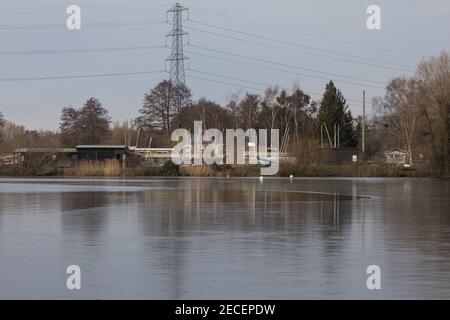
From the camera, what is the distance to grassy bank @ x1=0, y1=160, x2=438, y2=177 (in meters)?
67.5

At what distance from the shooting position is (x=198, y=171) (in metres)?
67.5

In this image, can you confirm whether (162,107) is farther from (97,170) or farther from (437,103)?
(437,103)

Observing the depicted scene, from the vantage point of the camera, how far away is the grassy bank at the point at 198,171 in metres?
67.5

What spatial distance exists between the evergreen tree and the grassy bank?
125 feet

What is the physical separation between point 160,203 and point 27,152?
44.2m

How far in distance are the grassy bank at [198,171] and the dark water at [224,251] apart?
41310 mm

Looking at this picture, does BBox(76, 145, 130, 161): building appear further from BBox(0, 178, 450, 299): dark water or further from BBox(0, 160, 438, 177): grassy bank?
BBox(0, 178, 450, 299): dark water

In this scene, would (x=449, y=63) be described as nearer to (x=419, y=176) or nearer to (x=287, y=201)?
(x=419, y=176)

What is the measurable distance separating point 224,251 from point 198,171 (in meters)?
53.4

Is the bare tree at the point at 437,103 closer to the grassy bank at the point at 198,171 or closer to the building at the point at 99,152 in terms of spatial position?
the grassy bank at the point at 198,171

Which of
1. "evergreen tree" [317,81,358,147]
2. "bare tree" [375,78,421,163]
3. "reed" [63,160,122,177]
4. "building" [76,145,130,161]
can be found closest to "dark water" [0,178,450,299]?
"reed" [63,160,122,177]

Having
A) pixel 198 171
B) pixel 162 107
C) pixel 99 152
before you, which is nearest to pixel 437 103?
pixel 198 171

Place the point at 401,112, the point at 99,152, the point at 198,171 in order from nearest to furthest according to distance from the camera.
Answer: the point at 198,171 < the point at 99,152 < the point at 401,112

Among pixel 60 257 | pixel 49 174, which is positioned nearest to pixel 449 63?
pixel 49 174
